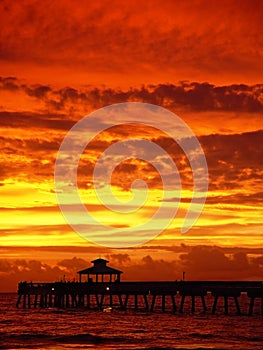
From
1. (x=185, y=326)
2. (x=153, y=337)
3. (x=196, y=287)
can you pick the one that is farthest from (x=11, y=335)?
(x=196, y=287)

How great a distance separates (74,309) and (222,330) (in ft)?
139

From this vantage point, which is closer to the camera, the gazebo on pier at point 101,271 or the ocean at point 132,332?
the ocean at point 132,332

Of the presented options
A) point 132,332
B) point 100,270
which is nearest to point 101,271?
point 100,270

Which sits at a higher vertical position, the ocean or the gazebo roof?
the gazebo roof

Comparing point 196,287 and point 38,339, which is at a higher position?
point 196,287

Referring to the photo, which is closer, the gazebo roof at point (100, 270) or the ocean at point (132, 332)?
the ocean at point (132, 332)

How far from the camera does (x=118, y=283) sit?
92.0 m

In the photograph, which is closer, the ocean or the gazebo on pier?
the ocean

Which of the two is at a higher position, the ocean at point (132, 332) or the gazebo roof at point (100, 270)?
the gazebo roof at point (100, 270)

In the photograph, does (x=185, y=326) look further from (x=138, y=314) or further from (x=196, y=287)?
(x=138, y=314)

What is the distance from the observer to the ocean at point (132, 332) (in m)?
57.3

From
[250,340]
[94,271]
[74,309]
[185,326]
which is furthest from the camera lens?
[74,309]

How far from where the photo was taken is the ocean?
188ft

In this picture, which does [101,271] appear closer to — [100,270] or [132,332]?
[100,270]
